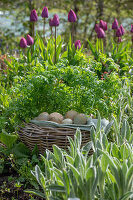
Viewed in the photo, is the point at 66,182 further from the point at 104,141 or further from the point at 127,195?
the point at 104,141

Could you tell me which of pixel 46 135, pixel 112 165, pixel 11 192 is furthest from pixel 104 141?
pixel 11 192

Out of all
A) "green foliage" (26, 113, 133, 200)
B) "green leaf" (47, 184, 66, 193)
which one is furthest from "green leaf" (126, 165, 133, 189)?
"green leaf" (47, 184, 66, 193)

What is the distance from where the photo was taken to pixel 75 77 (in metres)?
2.22

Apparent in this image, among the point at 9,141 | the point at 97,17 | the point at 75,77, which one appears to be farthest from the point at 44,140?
Result: the point at 97,17

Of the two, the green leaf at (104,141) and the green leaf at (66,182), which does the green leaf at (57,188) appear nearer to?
the green leaf at (66,182)

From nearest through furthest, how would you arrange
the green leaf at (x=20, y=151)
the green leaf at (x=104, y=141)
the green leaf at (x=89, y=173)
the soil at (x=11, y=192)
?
the green leaf at (x=89, y=173) < the green leaf at (x=104, y=141) < the soil at (x=11, y=192) < the green leaf at (x=20, y=151)

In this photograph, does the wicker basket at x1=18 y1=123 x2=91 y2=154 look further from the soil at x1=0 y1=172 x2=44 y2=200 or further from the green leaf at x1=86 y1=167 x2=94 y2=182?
the green leaf at x1=86 y1=167 x2=94 y2=182

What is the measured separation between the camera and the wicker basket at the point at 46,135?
2.03 meters

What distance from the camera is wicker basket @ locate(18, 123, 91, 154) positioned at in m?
2.03

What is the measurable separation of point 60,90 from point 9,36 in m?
5.40

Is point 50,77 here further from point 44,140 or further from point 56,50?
point 56,50

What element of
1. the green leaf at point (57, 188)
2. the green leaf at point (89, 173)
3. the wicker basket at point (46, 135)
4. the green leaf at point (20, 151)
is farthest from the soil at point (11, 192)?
the green leaf at point (89, 173)

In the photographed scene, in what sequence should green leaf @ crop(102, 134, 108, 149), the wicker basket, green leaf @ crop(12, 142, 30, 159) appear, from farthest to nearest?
green leaf @ crop(12, 142, 30, 159) < the wicker basket < green leaf @ crop(102, 134, 108, 149)

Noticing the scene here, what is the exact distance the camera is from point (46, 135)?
2.04 m
